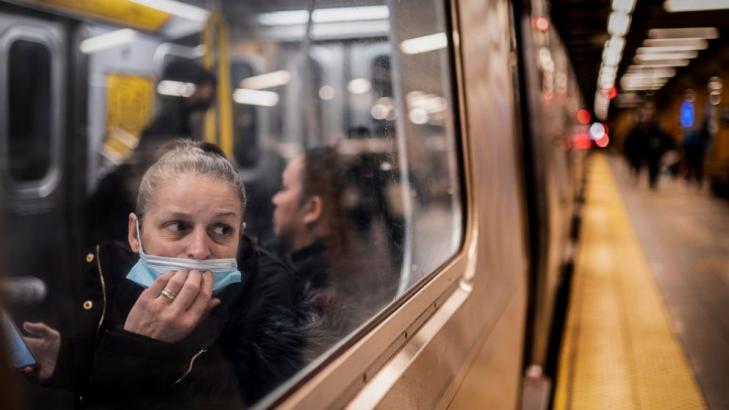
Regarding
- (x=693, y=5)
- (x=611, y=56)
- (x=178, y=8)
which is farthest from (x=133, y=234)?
(x=611, y=56)

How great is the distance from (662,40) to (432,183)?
10.1 meters

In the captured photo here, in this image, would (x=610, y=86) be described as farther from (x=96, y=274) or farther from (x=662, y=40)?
(x=96, y=274)

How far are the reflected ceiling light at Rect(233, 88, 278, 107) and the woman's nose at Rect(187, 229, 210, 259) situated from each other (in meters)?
4.80

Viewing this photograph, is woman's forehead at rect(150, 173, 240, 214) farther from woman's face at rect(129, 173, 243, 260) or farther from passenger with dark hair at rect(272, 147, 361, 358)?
passenger with dark hair at rect(272, 147, 361, 358)

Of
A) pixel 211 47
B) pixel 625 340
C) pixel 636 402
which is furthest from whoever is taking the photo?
pixel 211 47

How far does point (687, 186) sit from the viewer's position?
16781 mm

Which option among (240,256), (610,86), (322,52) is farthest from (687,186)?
(240,256)

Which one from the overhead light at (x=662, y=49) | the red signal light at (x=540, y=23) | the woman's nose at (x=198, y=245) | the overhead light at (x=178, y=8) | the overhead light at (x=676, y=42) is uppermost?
the overhead light at (x=662, y=49)

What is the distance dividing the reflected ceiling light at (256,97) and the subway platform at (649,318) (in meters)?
2.79

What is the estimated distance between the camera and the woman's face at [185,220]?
0.99 meters

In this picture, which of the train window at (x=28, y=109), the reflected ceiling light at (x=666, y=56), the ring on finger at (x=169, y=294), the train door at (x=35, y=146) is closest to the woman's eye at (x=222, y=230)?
the ring on finger at (x=169, y=294)

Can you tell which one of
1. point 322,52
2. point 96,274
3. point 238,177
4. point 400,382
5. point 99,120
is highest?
point 322,52

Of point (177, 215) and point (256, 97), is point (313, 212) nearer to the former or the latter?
point (177, 215)

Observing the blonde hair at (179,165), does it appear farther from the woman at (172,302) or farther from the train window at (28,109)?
the train window at (28,109)
